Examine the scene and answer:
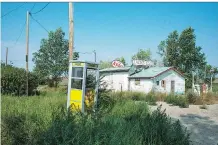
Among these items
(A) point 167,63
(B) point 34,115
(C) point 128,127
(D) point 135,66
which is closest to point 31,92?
(B) point 34,115

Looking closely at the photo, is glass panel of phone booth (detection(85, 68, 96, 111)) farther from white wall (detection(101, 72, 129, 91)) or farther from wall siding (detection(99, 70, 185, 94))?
white wall (detection(101, 72, 129, 91))

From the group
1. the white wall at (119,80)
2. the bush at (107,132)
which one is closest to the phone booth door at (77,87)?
the bush at (107,132)

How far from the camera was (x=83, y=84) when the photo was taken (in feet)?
29.7

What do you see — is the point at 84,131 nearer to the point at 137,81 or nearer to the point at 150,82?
the point at 150,82

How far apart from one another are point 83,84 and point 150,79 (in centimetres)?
2407

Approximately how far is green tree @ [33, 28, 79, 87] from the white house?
1351 cm

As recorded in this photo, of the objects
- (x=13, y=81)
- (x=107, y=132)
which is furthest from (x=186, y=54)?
(x=107, y=132)

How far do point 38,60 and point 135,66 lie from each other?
21.5m

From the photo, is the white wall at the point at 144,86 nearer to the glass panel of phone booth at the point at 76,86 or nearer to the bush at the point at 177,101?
the bush at the point at 177,101

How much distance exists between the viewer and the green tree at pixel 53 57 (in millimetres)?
46000

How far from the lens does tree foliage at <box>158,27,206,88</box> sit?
48.2 metres

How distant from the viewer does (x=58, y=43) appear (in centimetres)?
4862

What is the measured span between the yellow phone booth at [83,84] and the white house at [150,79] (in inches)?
833

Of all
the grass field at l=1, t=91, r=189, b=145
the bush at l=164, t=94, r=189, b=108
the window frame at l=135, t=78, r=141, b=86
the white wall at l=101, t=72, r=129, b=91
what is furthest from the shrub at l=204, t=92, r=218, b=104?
the grass field at l=1, t=91, r=189, b=145
